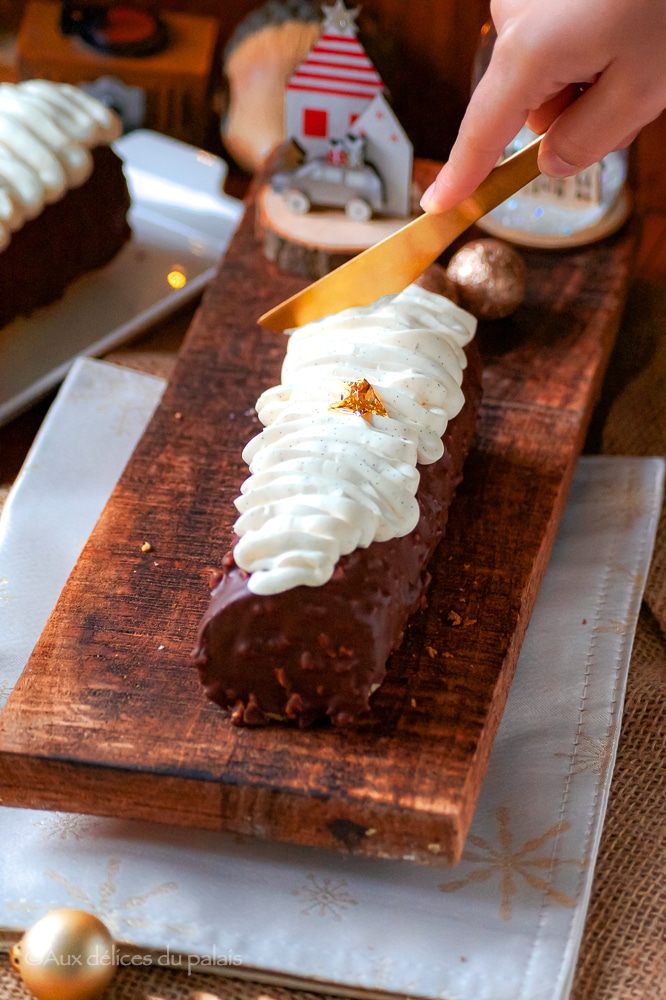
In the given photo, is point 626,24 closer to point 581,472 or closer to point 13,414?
point 581,472

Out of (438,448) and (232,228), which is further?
(232,228)

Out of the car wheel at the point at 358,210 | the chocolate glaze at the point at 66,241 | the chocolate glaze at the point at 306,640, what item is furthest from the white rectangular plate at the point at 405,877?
the car wheel at the point at 358,210

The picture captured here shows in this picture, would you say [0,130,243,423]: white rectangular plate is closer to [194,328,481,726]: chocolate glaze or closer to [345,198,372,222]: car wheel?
[345,198,372,222]: car wheel

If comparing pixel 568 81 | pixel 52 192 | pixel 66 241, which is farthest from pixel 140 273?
pixel 568 81

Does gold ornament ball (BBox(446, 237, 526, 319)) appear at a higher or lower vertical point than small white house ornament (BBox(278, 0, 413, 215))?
lower

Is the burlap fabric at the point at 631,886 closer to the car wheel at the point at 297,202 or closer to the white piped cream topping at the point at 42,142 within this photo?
the car wheel at the point at 297,202

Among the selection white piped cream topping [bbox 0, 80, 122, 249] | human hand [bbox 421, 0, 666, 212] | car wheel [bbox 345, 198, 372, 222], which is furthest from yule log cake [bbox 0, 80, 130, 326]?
human hand [bbox 421, 0, 666, 212]

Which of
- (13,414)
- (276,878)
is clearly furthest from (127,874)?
(13,414)

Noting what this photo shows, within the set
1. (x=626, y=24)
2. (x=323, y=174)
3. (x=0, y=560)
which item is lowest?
(x=0, y=560)
